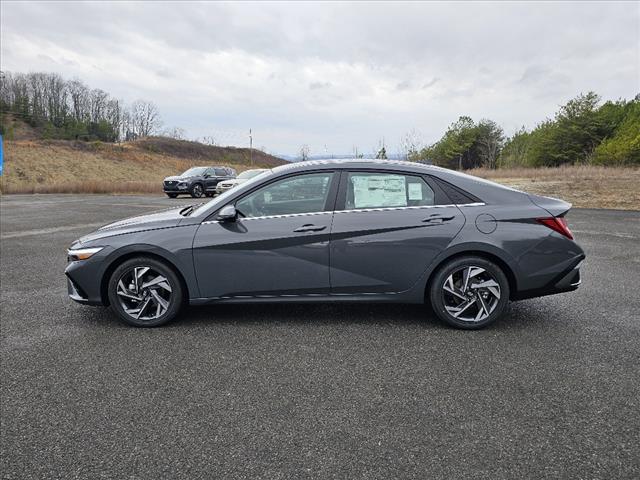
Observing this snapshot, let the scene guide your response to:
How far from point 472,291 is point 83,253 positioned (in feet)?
11.8

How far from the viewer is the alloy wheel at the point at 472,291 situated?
12.7ft

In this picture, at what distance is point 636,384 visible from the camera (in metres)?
2.87

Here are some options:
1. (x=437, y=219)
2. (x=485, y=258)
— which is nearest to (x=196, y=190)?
(x=437, y=219)

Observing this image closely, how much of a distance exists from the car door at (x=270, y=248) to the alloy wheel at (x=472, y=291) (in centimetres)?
115

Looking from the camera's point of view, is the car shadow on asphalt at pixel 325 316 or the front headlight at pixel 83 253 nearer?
the front headlight at pixel 83 253

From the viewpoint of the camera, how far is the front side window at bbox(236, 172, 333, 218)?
398 centimetres

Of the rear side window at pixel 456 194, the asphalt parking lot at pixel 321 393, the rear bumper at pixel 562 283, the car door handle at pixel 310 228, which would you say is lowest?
the asphalt parking lot at pixel 321 393

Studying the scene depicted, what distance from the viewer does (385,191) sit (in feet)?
13.1

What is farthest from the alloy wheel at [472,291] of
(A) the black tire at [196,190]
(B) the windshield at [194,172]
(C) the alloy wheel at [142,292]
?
(B) the windshield at [194,172]

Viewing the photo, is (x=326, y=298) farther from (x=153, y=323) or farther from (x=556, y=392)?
(x=556, y=392)

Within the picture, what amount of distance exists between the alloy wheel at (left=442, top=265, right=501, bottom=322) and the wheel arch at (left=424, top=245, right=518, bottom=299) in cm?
12

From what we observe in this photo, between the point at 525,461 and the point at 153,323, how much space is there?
3.18m

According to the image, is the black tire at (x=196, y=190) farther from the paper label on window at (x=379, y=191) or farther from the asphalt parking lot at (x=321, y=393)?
the paper label on window at (x=379, y=191)

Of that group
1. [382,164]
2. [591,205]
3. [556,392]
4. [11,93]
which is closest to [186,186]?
[591,205]
